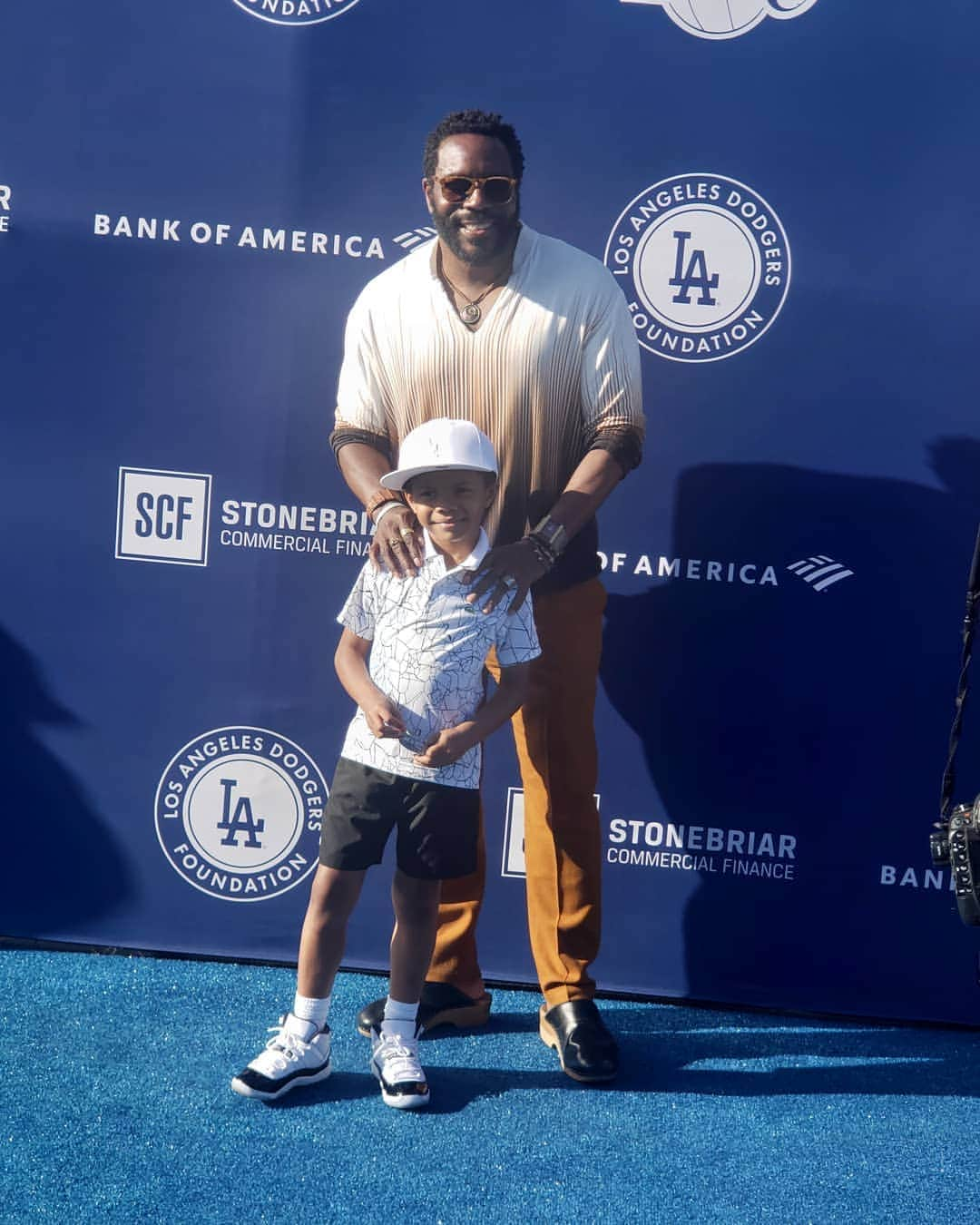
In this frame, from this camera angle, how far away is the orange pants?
3146 millimetres

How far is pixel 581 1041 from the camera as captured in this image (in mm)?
3072

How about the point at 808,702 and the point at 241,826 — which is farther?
the point at 241,826

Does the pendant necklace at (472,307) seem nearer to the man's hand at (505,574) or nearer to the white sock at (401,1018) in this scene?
the man's hand at (505,574)

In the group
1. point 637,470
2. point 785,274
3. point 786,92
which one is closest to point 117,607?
point 637,470

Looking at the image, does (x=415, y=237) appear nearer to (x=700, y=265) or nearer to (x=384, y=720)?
(x=700, y=265)

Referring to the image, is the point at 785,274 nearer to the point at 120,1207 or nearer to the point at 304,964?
the point at 304,964

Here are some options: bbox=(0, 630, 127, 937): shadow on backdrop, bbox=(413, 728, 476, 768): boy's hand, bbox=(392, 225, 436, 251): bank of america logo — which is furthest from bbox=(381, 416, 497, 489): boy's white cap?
bbox=(0, 630, 127, 937): shadow on backdrop

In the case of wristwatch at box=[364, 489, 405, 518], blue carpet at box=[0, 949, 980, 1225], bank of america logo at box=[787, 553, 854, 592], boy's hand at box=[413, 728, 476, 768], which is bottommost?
blue carpet at box=[0, 949, 980, 1225]

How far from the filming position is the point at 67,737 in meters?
3.54

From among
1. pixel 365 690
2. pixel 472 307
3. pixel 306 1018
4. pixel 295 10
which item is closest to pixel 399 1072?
pixel 306 1018

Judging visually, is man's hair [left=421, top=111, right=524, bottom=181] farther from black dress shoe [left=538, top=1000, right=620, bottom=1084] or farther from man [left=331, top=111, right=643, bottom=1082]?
black dress shoe [left=538, top=1000, right=620, bottom=1084]

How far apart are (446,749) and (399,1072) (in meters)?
0.73

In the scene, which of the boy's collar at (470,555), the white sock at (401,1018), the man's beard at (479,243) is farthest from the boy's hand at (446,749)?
the man's beard at (479,243)

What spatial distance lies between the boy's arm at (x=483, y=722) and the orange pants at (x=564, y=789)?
29cm
